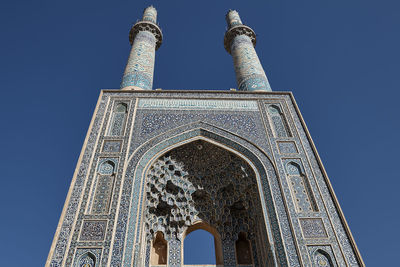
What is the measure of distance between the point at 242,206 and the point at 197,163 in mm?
1109

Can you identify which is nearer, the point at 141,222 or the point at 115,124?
the point at 141,222

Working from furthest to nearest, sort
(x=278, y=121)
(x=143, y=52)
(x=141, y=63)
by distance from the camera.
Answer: (x=143, y=52), (x=141, y=63), (x=278, y=121)

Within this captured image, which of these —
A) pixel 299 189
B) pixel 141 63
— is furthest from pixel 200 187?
pixel 141 63

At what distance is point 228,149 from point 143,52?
13.6 ft

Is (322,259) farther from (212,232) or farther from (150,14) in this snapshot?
(150,14)

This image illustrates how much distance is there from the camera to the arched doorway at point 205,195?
5480mm

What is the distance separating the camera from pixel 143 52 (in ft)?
27.9

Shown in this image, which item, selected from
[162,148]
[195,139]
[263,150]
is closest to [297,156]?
[263,150]

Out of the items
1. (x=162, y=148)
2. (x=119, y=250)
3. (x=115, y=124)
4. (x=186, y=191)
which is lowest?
(x=119, y=250)

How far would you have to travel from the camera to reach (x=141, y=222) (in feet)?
15.5

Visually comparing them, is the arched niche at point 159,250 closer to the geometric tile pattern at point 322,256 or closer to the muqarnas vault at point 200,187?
the muqarnas vault at point 200,187

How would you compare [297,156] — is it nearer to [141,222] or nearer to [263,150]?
[263,150]

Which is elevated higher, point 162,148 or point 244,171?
point 162,148

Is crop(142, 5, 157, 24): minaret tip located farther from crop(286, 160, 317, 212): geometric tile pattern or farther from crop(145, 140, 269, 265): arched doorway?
crop(286, 160, 317, 212): geometric tile pattern
